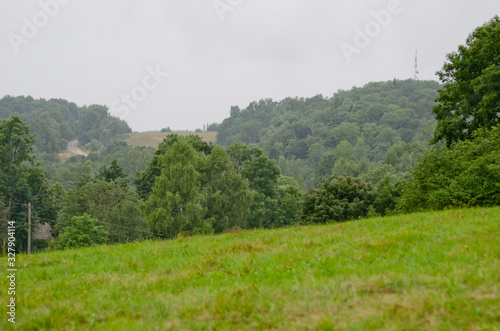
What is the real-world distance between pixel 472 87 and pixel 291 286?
26.6 metres

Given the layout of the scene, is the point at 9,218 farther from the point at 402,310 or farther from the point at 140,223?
the point at 402,310

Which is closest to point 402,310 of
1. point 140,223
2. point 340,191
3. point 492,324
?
point 492,324

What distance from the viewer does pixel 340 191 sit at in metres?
42.4

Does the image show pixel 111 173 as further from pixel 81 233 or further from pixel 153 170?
pixel 81 233

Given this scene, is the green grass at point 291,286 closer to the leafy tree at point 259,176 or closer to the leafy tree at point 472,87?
the leafy tree at point 472,87

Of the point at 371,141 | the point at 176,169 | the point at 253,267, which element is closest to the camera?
the point at 253,267

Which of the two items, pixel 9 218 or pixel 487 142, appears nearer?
pixel 487 142

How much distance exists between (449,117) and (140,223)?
4380 cm

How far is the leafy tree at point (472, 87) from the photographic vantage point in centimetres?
2706

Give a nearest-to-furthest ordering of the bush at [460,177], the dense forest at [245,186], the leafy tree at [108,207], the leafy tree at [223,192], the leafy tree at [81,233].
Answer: the bush at [460,177], the dense forest at [245,186], the leafy tree at [81,233], the leafy tree at [223,192], the leafy tree at [108,207]

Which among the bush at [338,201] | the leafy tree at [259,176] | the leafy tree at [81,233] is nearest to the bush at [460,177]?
the bush at [338,201]

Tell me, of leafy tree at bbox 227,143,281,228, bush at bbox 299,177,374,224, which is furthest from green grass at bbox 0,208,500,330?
leafy tree at bbox 227,143,281,228

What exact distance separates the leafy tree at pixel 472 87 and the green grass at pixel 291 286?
18.0 meters

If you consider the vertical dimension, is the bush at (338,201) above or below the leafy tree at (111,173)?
below
